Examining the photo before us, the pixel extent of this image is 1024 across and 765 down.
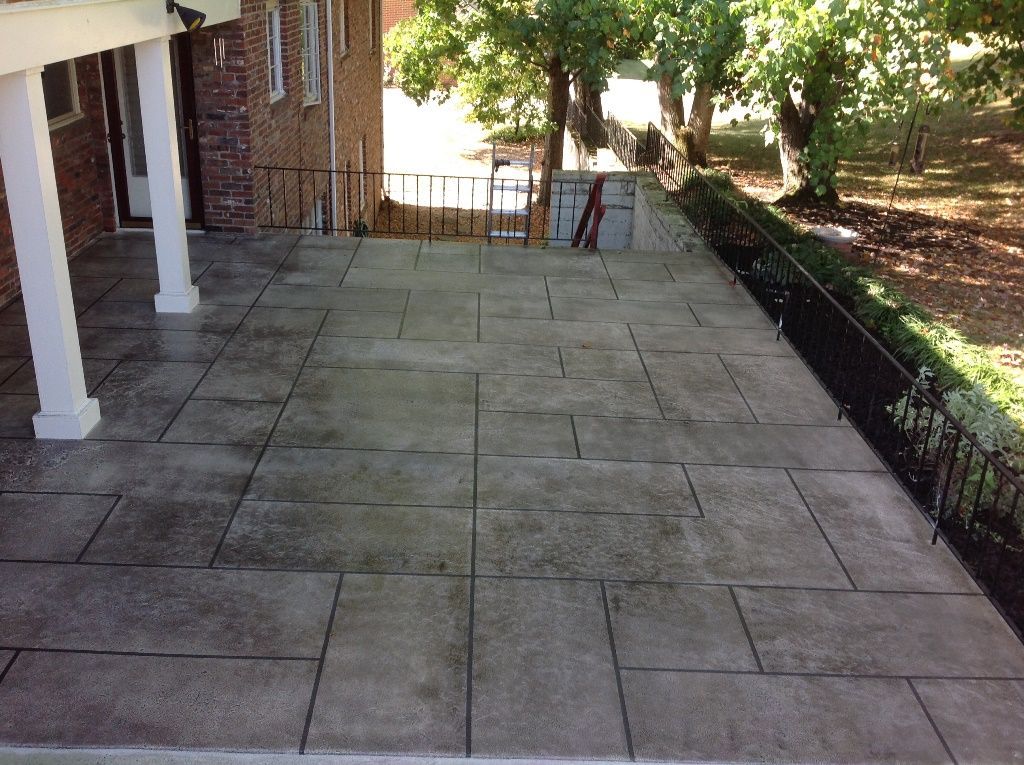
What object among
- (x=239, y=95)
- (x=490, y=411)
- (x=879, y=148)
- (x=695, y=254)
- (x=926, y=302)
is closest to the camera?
(x=490, y=411)

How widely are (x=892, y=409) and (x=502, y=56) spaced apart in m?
13.7

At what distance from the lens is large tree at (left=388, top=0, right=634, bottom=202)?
46.1 ft

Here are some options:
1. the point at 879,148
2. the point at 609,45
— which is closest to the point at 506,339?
the point at 609,45

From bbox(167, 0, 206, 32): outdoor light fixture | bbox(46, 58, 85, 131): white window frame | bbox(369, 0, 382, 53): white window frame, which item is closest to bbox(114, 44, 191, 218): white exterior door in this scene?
bbox(46, 58, 85, 131): white window frame

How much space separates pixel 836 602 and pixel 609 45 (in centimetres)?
1299

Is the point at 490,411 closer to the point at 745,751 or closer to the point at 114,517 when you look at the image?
the point at 114,517

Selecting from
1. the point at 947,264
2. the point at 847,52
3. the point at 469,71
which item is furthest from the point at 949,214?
the point at 469,71

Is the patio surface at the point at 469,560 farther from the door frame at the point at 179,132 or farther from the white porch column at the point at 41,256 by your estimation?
the door frame at the point at 179,132

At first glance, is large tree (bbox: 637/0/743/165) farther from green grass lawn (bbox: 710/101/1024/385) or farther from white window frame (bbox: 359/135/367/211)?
→ white window frame (bbox: 359/135/367/211)

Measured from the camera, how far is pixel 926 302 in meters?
11.9

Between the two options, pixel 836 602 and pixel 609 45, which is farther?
pixel 609 45

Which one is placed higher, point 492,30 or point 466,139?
point 492,30

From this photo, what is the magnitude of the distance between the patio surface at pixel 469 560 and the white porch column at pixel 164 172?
1.02 ft

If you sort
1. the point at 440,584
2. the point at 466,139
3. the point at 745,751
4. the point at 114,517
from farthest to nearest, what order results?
1. the point at 466,139
2. the point at 114,517
3. the point at 440,584
4. the point at 745,751
